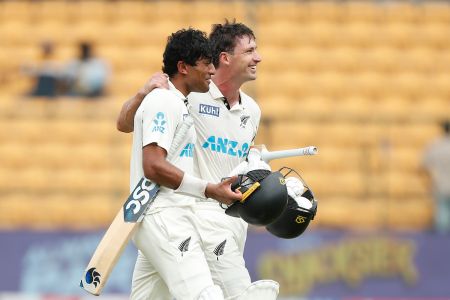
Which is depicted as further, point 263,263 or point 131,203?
point 263,263

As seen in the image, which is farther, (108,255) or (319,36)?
(319,36)

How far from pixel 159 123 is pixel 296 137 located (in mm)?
6639

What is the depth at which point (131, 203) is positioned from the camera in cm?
656

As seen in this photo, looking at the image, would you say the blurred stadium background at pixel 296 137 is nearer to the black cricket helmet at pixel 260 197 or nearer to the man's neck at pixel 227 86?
the man's neck at pixel 227 86

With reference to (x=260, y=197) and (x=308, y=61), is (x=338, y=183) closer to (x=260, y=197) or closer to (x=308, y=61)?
(x=308, y=61)

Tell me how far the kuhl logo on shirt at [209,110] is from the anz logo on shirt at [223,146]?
0.15m

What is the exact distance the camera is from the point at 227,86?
295 inches

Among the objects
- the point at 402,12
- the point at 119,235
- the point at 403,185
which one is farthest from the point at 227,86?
the point at 402,12

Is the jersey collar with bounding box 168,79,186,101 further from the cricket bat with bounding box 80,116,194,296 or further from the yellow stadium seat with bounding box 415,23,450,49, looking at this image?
the yellow stadium seat with bounding box 415,23,450,49

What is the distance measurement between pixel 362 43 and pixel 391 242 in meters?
3.46

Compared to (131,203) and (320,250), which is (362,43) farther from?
(131,203)

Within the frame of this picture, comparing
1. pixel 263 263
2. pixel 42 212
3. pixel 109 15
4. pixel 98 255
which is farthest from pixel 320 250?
pixel 98 255

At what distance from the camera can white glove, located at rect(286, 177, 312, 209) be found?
684 cm

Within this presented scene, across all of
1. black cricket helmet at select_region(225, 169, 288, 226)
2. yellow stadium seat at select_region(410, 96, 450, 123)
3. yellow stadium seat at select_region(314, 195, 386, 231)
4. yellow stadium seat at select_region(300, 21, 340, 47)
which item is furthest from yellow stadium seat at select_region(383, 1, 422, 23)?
black cricket helmet at select_region(225, 169, 288, 226)
